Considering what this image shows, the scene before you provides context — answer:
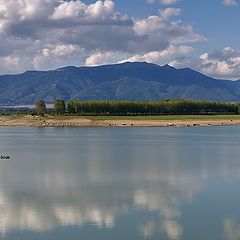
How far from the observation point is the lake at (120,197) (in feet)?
74.9

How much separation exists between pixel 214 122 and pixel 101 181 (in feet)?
295

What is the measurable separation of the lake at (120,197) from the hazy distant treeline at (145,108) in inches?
3100

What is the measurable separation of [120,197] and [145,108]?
10828cm

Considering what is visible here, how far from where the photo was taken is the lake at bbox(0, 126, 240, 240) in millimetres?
22828

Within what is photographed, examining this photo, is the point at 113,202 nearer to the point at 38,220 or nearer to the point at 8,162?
the point at 38,220

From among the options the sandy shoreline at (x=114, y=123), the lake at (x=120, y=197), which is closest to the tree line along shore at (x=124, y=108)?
the sandy shoreline at (x=114, y=123)

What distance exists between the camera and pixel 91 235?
72.2 ft

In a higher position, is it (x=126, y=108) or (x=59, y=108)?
(x=59, y=108)

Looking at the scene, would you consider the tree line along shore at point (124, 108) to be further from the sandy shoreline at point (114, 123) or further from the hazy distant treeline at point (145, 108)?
the sandy shoreline at point (114, 123)

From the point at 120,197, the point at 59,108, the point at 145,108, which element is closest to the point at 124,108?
the point at 145,108

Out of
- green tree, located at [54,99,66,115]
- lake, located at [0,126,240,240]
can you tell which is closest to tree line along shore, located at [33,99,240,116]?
green tree, located at [54,99,66,115]

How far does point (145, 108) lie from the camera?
138 meters

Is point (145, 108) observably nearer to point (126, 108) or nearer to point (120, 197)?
point (126, 108)

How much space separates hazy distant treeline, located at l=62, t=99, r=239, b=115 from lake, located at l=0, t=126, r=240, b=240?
78729 millimetres
